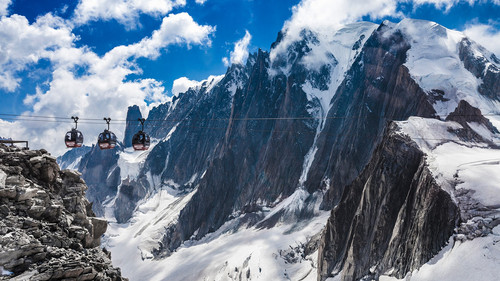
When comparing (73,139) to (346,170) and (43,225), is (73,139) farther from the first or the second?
(346,170)

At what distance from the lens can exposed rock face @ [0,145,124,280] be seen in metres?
13.7

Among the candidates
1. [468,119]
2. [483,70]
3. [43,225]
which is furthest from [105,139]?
[483,70]

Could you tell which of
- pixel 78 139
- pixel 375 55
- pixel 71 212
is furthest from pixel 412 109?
pixel 71 212

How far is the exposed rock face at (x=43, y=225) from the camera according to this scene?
44.9 feet

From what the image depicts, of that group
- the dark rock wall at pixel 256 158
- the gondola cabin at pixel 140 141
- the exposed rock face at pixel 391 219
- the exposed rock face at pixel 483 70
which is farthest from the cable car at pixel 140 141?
the dark rock wall at pixel 256 158

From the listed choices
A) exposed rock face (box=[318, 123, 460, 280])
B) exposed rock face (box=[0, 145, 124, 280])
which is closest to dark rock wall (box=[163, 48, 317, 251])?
exposed rock face (box=[318, 123, 460, 280])

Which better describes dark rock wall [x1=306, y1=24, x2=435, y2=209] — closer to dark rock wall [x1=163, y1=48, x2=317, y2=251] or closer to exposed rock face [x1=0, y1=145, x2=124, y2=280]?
dark rock wall [x1=163, y1=48, x2=317, y2=251]

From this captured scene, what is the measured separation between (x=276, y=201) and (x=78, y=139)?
315 ft

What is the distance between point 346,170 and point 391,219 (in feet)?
191

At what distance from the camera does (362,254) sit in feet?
130

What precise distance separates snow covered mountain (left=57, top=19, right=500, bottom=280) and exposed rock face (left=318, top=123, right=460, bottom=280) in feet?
0.46

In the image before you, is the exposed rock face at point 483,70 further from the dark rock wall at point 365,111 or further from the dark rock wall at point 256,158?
the dark rock wall at point 256,158

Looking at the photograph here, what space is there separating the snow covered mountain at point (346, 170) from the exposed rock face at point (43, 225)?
22.5m

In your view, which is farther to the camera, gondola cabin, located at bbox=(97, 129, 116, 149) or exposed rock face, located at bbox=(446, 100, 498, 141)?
exposed rock face, located at bbox=(446, 100, 498, 141)
